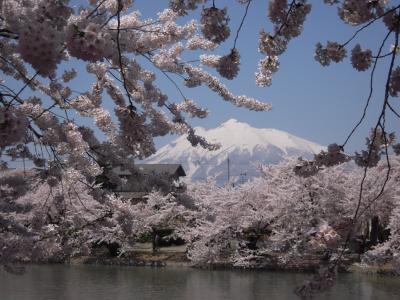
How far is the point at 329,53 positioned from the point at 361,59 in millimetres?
255

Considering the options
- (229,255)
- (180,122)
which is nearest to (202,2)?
(180,122)

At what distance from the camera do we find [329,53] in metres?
3.24

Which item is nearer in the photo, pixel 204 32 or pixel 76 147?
pixel 204 32

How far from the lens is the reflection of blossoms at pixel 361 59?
3.04 meters

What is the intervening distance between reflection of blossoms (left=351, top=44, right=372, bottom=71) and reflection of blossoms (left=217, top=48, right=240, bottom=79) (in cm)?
70

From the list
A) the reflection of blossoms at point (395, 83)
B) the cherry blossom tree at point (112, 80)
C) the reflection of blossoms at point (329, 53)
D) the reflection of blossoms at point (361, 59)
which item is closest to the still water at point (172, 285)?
the cherry blossom tree at point (112, 80)

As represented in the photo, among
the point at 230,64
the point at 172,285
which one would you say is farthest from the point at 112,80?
the point at 172,285

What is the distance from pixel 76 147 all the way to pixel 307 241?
16646 millimetres

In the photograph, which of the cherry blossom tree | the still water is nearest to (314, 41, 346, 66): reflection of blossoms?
the cherry blossom tree

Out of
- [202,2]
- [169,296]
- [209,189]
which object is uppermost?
[209,189]

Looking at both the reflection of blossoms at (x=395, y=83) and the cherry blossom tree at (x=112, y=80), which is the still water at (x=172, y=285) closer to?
the cherry blossom tree at (x=112, y=80)

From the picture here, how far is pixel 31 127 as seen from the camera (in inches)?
164

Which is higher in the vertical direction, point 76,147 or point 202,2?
Answer: point 202,2

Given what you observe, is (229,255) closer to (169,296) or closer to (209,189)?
(209,189)
